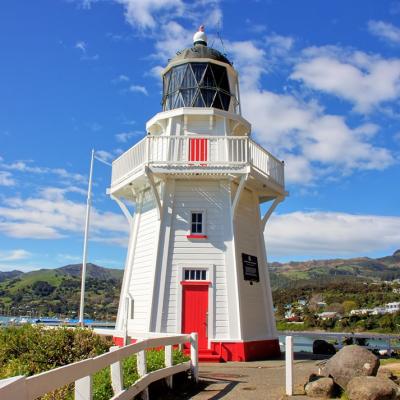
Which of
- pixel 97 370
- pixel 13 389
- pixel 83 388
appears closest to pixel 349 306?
pixel 97 370

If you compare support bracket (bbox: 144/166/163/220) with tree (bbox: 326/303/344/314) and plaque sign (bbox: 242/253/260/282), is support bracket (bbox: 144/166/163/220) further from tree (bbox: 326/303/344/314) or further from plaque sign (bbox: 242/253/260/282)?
tree (bbox: 326/303/344/314)

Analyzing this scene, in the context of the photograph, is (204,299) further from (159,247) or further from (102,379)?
(102,379)

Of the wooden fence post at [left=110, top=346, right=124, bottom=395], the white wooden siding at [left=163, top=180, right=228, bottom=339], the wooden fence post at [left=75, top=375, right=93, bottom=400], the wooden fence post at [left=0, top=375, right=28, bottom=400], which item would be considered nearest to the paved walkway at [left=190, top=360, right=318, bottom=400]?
the white wooden siding at [left=163, top=180, right=228, bottom=339]

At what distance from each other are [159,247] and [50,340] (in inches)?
255

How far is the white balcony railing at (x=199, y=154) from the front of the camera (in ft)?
52.2

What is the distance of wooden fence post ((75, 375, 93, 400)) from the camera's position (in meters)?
5.42

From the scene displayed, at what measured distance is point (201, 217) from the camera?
16547 millimetres

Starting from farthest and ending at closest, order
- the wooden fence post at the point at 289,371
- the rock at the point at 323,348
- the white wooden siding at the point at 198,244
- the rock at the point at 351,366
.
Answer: the rock at the point at 323,348 < the white wooden siding at the point at 198,244 < the wooden fence post at the point at 289,371 < the rock at the point at 351,366

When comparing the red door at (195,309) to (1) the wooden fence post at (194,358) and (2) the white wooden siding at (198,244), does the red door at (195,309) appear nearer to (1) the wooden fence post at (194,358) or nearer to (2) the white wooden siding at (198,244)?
(2) the white wooden siding at (198,244)

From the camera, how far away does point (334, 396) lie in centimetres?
866

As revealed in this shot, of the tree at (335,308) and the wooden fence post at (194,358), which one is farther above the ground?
the tree at (335,308)

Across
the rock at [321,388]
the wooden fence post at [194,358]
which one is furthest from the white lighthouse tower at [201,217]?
the rock at [321,388]

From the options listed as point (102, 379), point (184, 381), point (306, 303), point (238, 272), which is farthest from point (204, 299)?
point (306, 303)

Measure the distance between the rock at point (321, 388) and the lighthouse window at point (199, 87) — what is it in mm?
11347
